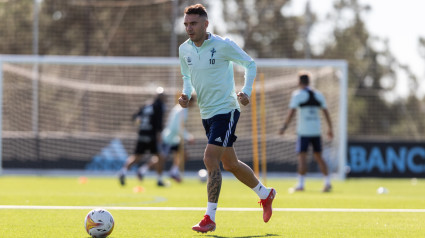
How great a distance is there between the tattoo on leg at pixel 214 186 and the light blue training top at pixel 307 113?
23.0 ft

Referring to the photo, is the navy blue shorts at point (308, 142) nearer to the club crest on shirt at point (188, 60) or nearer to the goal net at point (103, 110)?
the goal net at point (103, 110)

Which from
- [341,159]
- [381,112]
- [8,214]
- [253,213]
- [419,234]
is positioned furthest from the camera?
[381,112]

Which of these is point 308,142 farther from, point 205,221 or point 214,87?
point 205,221

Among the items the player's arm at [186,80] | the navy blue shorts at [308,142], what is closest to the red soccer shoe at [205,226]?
the player's arm at [186,80]

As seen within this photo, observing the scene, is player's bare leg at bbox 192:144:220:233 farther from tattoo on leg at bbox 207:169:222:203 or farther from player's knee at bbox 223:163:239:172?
player's knee at bbox 223:163:239:172

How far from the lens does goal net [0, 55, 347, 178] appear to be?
20.9 meters

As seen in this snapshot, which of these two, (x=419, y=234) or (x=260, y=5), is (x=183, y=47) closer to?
(x=419, y=234)

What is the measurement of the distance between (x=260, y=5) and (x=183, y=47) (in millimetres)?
25920

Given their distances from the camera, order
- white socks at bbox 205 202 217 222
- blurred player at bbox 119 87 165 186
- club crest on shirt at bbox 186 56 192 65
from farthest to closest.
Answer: blurred player at bbox 119 87 165 186 < club crest on shirt at bbox 186 56 192 65 < white socks at bbox 205 202 217 222

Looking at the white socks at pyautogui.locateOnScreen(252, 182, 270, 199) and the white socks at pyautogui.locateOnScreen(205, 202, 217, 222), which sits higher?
the white socks at pyautogui.locateOnScreen(252, 182, 270, 199)

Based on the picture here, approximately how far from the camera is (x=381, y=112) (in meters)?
28.9

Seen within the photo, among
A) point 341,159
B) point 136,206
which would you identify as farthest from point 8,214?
point 341,159

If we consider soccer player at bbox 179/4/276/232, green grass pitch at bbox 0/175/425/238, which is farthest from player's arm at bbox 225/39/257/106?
green grass pitch at bbox 0/175/425/238

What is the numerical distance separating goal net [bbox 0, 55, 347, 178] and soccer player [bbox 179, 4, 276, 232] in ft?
42.1
